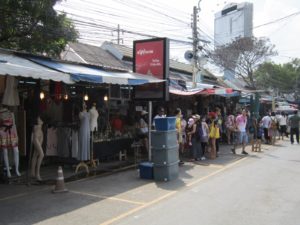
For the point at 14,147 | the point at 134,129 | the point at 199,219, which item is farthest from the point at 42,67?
the point at 134,129

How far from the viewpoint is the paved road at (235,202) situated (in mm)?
6934

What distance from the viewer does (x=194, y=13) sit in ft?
84.8

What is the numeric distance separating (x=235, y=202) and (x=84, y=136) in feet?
17.9

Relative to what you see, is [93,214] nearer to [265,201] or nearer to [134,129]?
[265,201]

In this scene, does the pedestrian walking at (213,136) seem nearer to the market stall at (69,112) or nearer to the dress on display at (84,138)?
the market stall at (69,112)

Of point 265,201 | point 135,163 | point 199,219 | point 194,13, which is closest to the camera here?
point 199,219

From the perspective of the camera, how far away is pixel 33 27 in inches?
609

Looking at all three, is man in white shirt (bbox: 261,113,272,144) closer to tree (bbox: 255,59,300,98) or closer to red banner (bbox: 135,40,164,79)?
red banner (bbox: 135,40,164,79)

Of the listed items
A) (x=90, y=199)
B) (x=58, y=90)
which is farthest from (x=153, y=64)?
(x=90, y=199)

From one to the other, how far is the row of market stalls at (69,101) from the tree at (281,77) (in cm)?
4465

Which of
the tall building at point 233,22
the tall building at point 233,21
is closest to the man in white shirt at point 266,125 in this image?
the tall building at point 233,22

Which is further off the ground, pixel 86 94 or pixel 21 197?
pixel 86 94

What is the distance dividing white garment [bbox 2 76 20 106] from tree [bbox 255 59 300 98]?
167 feet

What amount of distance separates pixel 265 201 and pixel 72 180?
16.3 ft
